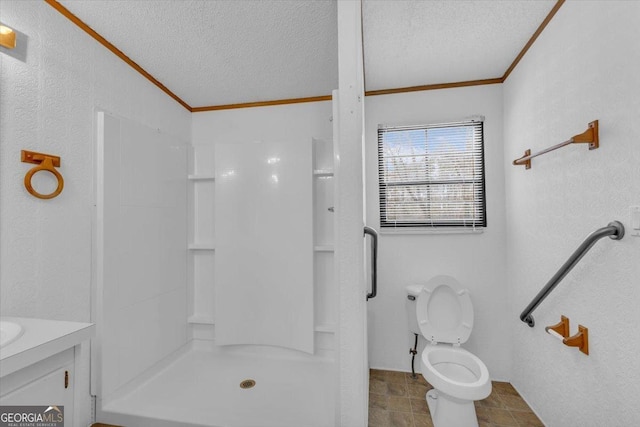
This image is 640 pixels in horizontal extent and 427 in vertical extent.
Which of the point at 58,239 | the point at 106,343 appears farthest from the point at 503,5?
the point at 106,343

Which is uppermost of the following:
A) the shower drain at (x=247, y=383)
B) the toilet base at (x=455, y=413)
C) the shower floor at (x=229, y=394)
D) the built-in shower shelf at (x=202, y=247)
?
the built-in shower shelf at (x=202, y=247)

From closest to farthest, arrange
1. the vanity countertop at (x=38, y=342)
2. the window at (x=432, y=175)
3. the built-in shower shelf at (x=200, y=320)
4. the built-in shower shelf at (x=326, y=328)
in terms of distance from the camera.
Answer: the vanity countertop at (x=38, y=342) < the window at (x=432, y=175) < the built-in shower shelf at (x=326, y=328) < the built-in shower shelf at (x=200, y=320)

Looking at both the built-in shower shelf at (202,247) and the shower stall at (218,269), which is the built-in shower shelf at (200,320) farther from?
the built-in shower shelf at (202,247)

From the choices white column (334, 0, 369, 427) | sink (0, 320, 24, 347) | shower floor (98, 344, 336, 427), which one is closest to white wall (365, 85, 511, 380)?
shower floor (98, 344, 336, 427)

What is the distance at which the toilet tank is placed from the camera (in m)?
2.07

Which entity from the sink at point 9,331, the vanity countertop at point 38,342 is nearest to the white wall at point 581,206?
the vanity countertop at point 38,342

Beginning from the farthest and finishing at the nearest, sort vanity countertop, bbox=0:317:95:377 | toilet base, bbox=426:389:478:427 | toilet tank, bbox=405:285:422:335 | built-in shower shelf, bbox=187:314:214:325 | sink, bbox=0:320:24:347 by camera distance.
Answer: built-in shower shelf, bbox=187:314:214:325 → toilet tank, bbox=405:285:422:335 → toilet base, bbox=426:389:478:427 → sink, bbox=0:320:24:347 → vanity countertop, bbox=0:317:95:377

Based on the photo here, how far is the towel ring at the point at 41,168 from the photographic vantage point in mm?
1295

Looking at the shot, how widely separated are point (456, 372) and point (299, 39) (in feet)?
7.40

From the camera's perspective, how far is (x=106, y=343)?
66.7 inches

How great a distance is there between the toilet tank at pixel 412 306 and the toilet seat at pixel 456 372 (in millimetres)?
202

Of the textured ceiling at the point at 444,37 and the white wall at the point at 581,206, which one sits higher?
the textured ceiling at the point at 444,37

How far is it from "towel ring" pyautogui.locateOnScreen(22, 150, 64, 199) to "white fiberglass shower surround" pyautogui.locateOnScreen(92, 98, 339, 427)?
25cm

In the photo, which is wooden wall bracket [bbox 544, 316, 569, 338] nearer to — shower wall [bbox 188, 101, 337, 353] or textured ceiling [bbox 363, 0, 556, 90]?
shower wall [bbox 188, 101, 337, 353]
